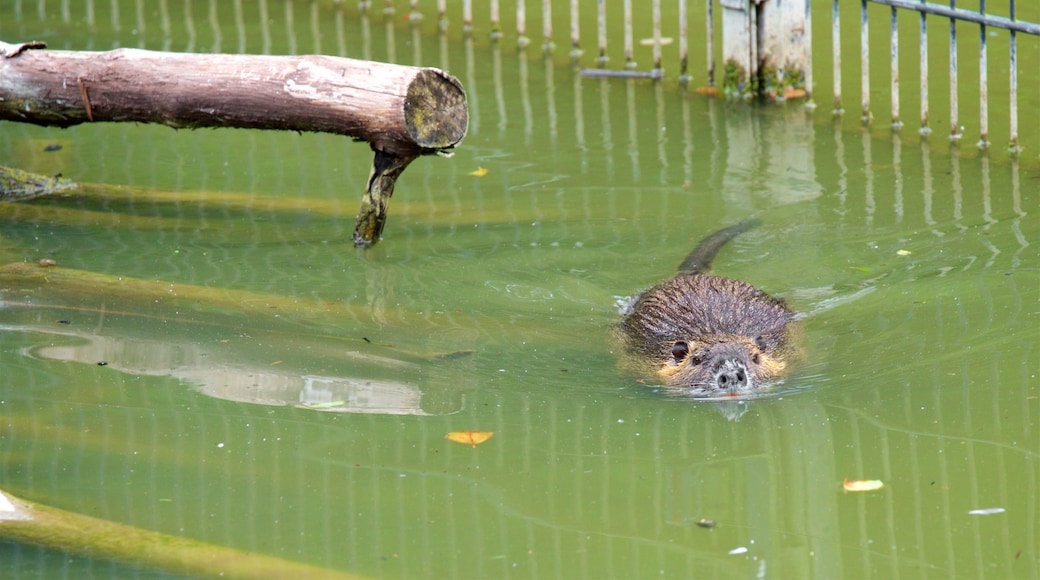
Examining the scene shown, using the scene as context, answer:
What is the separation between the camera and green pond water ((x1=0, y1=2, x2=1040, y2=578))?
3.64 m

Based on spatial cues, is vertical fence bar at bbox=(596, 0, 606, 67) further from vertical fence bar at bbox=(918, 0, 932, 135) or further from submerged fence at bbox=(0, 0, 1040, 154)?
vertical fence bar at bbox=(918, 0, 932, 135)

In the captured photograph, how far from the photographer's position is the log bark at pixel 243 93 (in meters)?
5.53

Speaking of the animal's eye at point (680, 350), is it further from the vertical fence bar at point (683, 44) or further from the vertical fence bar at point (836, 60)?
the vertical fence bar at point (683, 44)

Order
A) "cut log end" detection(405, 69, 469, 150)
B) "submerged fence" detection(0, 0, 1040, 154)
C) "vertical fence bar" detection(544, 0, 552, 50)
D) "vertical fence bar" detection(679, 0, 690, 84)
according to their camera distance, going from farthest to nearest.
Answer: "vertical fence bar" detection(544, 0, 552, 50), "vertical fence bar" detection(679, 0, 690, 84), "submerged fence" detection(0, 0, 1040, 154), "cut log end" detection(405, 69, 469, 150)

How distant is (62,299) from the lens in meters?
5.54

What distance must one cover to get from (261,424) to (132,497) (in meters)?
0.59

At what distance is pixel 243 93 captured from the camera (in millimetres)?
5648

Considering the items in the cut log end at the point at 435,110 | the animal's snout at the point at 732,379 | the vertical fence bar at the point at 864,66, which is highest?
the vertical fence bar at the point at 864,66

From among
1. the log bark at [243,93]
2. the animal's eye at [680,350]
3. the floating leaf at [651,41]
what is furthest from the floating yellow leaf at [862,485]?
the floating leaf at [651,41]

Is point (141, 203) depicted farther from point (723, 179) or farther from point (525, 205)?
point (723, 179)

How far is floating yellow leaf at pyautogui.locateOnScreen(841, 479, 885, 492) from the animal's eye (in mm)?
1445

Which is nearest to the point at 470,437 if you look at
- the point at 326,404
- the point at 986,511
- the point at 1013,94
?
the point at 326,404

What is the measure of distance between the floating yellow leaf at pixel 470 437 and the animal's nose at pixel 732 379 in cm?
98

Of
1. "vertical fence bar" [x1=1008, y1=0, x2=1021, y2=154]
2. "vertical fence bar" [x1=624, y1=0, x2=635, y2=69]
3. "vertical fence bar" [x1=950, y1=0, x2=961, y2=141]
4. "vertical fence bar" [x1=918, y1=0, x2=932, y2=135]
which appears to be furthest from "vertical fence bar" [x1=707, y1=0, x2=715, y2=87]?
"vertical fence bar" [x1=1008, y1=0, x2=1021, y2=154]
